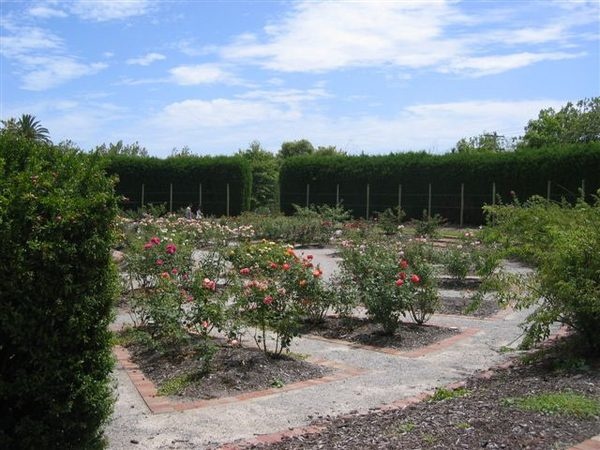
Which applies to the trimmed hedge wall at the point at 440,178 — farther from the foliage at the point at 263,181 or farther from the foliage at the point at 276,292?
the foliage at the point at 276,292

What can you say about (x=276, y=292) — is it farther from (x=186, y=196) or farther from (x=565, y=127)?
(x=565, y=127)

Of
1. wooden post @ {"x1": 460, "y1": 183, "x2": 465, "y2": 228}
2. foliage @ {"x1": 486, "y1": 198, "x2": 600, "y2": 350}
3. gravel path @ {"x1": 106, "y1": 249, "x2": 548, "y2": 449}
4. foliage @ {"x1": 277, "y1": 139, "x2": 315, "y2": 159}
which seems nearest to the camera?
gravel path @ {"x1": 106, "y1": 249, "x2": 548, "y2": 449}

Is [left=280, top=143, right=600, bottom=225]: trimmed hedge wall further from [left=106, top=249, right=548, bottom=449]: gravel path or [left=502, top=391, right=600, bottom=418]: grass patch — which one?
[left=502, top=391, right=600, bottom=418]: grass patch

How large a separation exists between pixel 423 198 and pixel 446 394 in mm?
23943

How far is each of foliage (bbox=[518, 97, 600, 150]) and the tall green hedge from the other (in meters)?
Result: 37.4

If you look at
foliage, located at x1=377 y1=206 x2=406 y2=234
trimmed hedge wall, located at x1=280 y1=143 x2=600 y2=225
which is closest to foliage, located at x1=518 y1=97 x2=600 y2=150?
trimmed hedge wall, located at x1=280 y1=143 x2=600 y2=225

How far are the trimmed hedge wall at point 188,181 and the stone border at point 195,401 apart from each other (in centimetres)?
2618

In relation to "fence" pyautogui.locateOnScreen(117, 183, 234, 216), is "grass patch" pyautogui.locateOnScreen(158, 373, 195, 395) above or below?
below

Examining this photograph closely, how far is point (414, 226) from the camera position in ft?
61.5

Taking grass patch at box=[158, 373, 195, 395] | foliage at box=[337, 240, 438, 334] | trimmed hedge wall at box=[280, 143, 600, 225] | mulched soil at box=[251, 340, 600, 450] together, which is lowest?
grass patch at box=[158, 373, 195, 395]

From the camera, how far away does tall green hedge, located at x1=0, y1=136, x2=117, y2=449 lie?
9.47 ft

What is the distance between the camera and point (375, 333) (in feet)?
23.7

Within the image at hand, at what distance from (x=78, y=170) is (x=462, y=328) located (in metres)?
5.52

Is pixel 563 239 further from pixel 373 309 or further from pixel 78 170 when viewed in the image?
pixel 78 170
